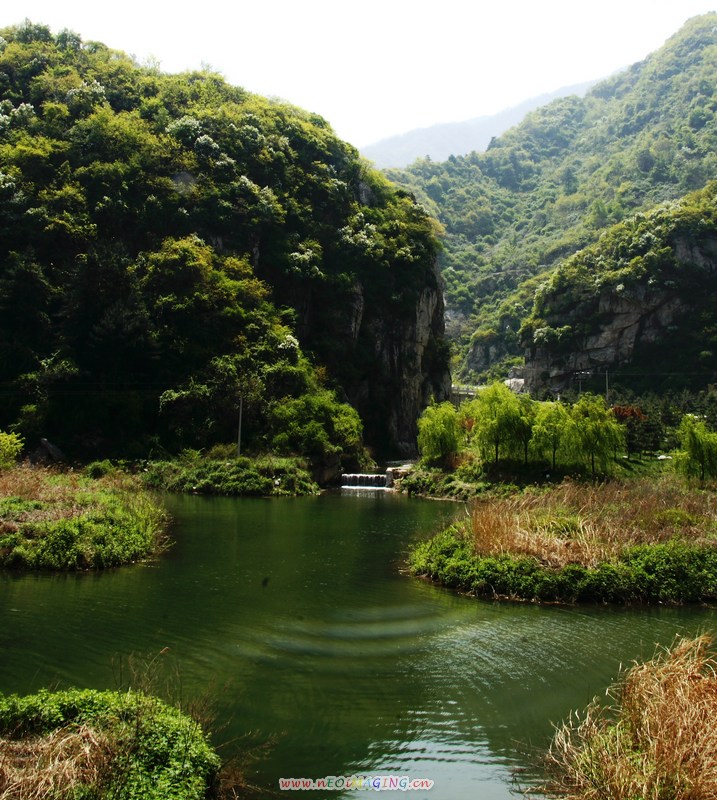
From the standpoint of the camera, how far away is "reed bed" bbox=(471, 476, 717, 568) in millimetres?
16984

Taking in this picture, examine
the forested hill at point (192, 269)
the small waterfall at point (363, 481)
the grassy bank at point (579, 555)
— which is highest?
the forested hill at point (192, 269)

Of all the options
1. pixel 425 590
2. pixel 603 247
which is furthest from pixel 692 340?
pixel 425 590

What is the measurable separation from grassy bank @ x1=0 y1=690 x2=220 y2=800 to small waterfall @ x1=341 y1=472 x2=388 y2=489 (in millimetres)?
39519

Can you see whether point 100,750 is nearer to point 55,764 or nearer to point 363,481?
point 55,764

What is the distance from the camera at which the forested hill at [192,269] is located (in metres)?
48.7

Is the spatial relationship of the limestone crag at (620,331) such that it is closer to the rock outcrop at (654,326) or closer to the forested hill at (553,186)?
the rock outcrop at (654,326)

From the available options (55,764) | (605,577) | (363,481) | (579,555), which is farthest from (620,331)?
(55,764)

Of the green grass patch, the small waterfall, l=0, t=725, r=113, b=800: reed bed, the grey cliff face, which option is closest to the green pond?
the green grass patch

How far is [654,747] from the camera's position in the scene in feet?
21.4

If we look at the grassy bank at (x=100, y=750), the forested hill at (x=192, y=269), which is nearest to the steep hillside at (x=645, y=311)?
the forested hill at (x=192, y=269)

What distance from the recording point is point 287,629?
1357 centimetres

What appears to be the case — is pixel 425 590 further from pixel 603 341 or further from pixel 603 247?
pixel 603 247

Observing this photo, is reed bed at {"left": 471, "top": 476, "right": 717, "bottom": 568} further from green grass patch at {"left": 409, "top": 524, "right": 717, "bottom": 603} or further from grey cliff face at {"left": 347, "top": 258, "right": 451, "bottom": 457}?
grey cliff face at {"left": 347, "top": 258, "right": 451, "bottom": 457}

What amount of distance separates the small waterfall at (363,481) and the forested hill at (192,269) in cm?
258
